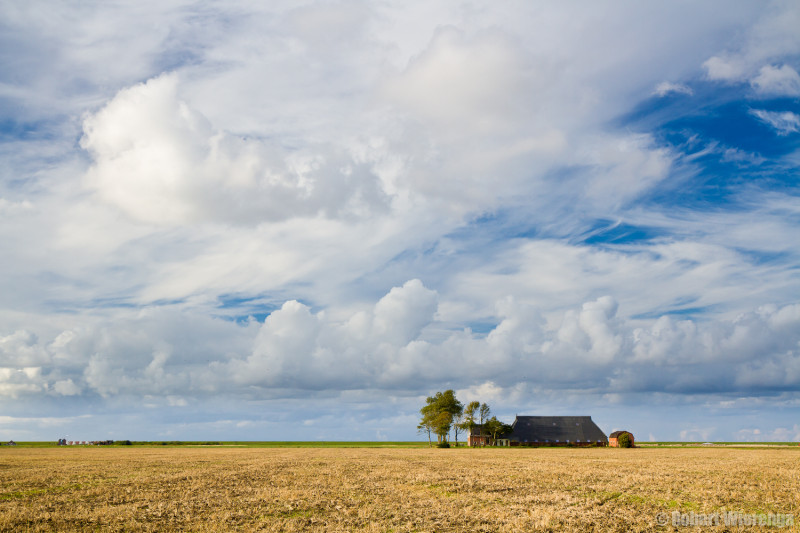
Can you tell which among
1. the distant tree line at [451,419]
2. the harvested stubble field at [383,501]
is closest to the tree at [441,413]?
the distant tree line at [451,419]

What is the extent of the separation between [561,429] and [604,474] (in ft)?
386

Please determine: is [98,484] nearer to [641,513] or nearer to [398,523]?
[398,523]

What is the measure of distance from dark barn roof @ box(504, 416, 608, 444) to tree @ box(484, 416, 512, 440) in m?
3.54

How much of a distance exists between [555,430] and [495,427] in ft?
67.6

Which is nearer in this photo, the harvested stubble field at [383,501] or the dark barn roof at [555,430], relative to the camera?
the harvested stubble field at [383,501]

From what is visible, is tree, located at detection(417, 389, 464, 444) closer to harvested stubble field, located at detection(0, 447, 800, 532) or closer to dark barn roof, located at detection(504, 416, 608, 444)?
dark barn roof, located at detection(504, 416, 608, 444)

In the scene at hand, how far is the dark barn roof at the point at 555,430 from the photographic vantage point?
142250mm

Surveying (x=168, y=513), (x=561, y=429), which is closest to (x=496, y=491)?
(x=168, y=513)

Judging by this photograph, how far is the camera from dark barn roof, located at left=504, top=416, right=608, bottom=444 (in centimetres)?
14225

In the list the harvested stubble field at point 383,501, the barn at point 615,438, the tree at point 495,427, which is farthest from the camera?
the tree at point 495,427

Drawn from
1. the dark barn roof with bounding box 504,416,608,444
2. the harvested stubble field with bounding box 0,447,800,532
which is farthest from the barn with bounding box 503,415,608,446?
the harvested stubble field with bounding box 0,447,800,532

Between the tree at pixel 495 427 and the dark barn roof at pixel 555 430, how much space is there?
354 cm

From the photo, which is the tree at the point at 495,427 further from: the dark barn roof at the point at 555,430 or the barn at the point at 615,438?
the barn at the point at 615,438

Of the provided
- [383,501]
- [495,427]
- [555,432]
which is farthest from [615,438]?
[383,501]
